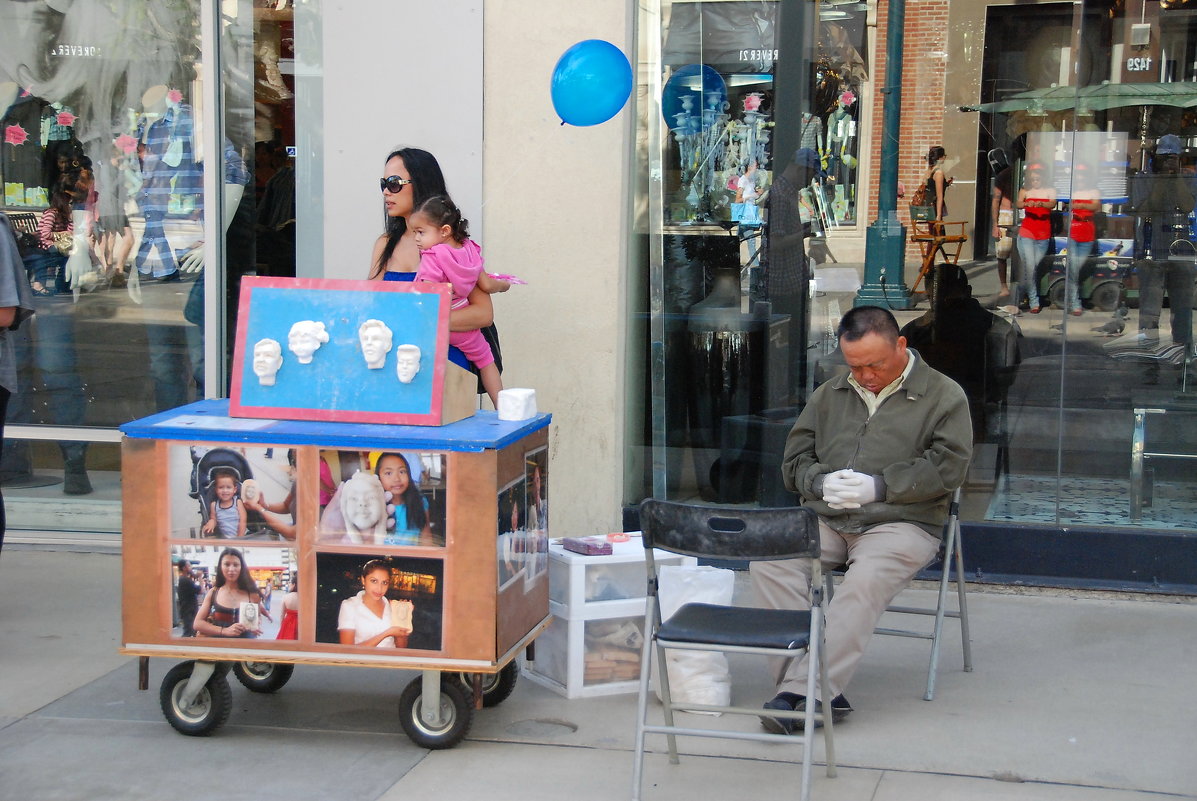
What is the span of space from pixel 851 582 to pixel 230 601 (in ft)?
6.41

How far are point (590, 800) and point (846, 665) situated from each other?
3.15 ft

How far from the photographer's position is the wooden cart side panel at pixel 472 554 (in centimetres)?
392

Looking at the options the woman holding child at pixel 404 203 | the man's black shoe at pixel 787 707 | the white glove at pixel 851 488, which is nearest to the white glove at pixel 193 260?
the woman holding child at pixel 404 203

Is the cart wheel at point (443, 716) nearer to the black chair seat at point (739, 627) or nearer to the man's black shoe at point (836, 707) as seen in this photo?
the black chair seat at point (739, 627)

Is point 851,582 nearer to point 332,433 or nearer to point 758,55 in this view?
point 332,433

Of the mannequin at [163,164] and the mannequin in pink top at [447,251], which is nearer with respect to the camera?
the mannequin in pink top at [447,251]

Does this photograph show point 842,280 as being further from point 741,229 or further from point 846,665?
point 846,665

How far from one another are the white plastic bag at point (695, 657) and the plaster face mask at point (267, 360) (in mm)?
1412

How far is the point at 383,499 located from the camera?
156 inches

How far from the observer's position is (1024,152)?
6.12m

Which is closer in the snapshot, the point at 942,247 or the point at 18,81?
the point at 942,247

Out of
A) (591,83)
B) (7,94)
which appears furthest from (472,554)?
(7,94)

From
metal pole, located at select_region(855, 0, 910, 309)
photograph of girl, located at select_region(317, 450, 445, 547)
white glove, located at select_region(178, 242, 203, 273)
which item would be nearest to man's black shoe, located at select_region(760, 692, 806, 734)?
photograph of girl, located at select_region(317, 450, 445, 547)

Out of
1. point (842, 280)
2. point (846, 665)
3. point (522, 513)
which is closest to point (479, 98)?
point (842, 280)
